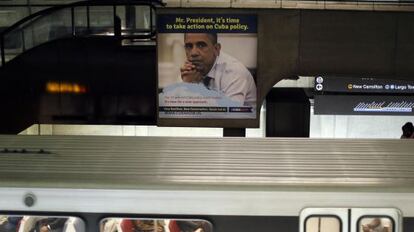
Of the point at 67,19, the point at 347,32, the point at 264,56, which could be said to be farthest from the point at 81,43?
the point at 347,32

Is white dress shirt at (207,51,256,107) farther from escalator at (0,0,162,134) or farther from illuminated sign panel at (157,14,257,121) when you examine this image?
escalator at (0,0,162,134)

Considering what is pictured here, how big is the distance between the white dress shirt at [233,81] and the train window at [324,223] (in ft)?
16.8

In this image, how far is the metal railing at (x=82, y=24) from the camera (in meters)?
8.80

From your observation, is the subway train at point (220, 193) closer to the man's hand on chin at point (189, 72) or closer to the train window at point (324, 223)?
the train window at point (324, 223)

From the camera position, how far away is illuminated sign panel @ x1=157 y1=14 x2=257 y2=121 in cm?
841

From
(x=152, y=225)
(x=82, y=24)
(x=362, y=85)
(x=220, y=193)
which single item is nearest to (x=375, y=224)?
(x=220, y=193)

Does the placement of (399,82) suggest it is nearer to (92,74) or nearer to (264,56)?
(264,56)

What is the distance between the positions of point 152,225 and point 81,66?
5.72m

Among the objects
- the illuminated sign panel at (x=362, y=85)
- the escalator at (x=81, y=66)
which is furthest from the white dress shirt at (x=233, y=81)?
the illuminated sign panel at (x=362, y=85)

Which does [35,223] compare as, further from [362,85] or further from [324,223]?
[362,85]

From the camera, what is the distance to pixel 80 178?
3.65 m

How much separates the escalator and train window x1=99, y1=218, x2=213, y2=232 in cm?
539

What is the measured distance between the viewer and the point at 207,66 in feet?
28.0

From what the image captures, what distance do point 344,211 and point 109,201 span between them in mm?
1350
